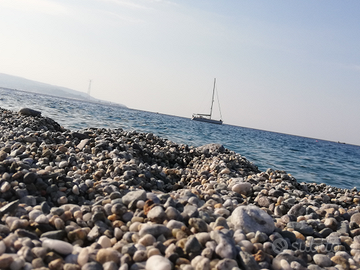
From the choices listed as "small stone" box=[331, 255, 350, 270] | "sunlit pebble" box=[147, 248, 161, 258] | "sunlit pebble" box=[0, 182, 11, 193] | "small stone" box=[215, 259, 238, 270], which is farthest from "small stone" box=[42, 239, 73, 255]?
"small stone" box=[331, 255, 350, 270]

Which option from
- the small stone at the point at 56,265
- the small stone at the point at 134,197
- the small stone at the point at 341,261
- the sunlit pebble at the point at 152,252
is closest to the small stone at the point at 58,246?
the small stone at the point at 56,265

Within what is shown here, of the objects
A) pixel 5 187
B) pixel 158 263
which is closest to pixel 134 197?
pixel 158 263

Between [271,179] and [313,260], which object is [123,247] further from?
[271,179]

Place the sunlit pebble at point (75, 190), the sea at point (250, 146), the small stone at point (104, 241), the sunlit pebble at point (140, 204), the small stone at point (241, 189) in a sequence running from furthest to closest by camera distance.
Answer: the sea at point (250, 146)
the small stone at point (241, 189)
the sunlit pebble at point (75, 190)
the sunlit pebble at point (140, 204)
the small stone at point (104, 241)

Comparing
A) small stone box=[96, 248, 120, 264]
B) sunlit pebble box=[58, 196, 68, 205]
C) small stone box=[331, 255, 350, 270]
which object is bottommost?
sunlit pebble box=[58, 196, 68, 205]

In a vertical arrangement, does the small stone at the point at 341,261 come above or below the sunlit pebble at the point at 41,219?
above

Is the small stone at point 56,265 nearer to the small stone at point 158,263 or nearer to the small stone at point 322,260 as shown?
the small stone at point 158,263

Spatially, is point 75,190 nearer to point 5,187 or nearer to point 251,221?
point 5,187

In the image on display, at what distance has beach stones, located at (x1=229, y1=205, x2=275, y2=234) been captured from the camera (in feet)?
8.01

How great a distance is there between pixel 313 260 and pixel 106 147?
4453 mm

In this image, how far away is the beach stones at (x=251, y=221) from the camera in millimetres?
2441

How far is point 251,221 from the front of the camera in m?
2.51

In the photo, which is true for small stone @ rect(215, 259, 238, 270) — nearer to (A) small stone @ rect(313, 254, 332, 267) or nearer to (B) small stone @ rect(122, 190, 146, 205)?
(A) small stone @ rect(313, 254, 332, 267)

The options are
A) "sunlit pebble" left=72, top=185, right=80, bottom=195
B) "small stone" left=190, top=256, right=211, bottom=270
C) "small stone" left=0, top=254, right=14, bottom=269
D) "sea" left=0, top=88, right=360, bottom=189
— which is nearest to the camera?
"small stone" left=0, top=254, right=14, bottom=269
